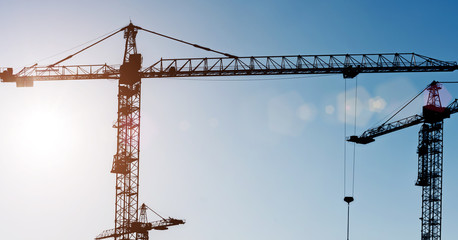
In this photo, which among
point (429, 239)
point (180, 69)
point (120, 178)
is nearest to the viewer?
point (120, 178)

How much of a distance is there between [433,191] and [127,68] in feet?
172

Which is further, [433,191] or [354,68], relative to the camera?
[433,191]

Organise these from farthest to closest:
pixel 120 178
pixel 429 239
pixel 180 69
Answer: pixel 429 239 → pixel 180 69 → pixel 120 178

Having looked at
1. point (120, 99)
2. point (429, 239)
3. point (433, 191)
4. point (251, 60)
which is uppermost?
point (251, 60)

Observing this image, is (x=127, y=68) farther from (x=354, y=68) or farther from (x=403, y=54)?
(x=403, y=54)

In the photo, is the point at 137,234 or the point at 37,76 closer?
the point at 137,234

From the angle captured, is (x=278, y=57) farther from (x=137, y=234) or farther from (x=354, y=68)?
(x=137, y=234)

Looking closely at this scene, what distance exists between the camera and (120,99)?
101 m

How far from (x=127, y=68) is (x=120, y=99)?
455 cm

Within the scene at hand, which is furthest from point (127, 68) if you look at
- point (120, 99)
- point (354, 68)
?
point (354, 68)

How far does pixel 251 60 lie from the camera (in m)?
108

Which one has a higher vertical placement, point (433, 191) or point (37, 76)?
point (37, 76)

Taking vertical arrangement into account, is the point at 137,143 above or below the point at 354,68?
below

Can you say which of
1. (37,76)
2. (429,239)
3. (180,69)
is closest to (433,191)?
(429,239)
